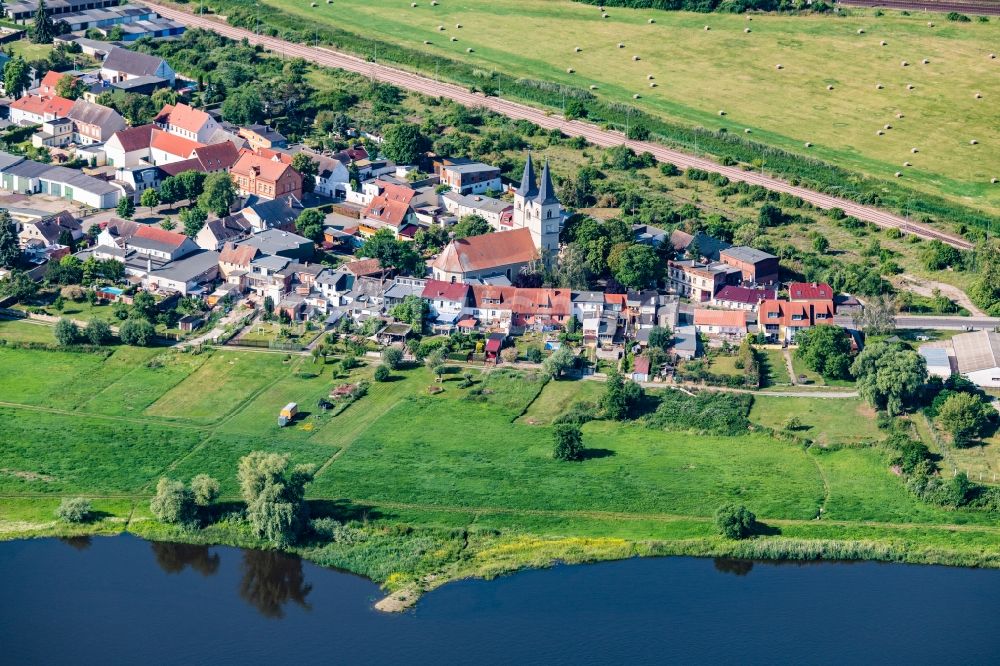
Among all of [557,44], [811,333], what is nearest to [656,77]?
[557,44]

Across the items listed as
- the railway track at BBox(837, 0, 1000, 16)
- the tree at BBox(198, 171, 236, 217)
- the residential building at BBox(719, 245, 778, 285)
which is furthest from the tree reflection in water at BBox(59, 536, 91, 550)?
the railway track at BBox(837, 0, 1000, 16)

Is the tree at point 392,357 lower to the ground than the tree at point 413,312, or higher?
lower

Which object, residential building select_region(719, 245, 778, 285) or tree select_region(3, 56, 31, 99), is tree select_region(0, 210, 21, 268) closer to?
tree select_region(3, 56, 31, 99)

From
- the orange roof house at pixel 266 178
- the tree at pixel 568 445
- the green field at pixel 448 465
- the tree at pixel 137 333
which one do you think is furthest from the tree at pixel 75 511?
the orange roof house at pixel 266 178

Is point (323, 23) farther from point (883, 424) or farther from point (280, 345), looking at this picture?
point (883, 424)

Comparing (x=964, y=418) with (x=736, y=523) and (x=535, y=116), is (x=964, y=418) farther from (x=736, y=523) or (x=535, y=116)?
(x=535, y=116)

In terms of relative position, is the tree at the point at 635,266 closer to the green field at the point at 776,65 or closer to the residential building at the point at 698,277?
the residential building at the point at 698,277

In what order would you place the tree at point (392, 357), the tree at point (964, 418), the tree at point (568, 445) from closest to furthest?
the tree at point (568, 445) → the tree at point (964, 418) → the tree at point (392, 357)
